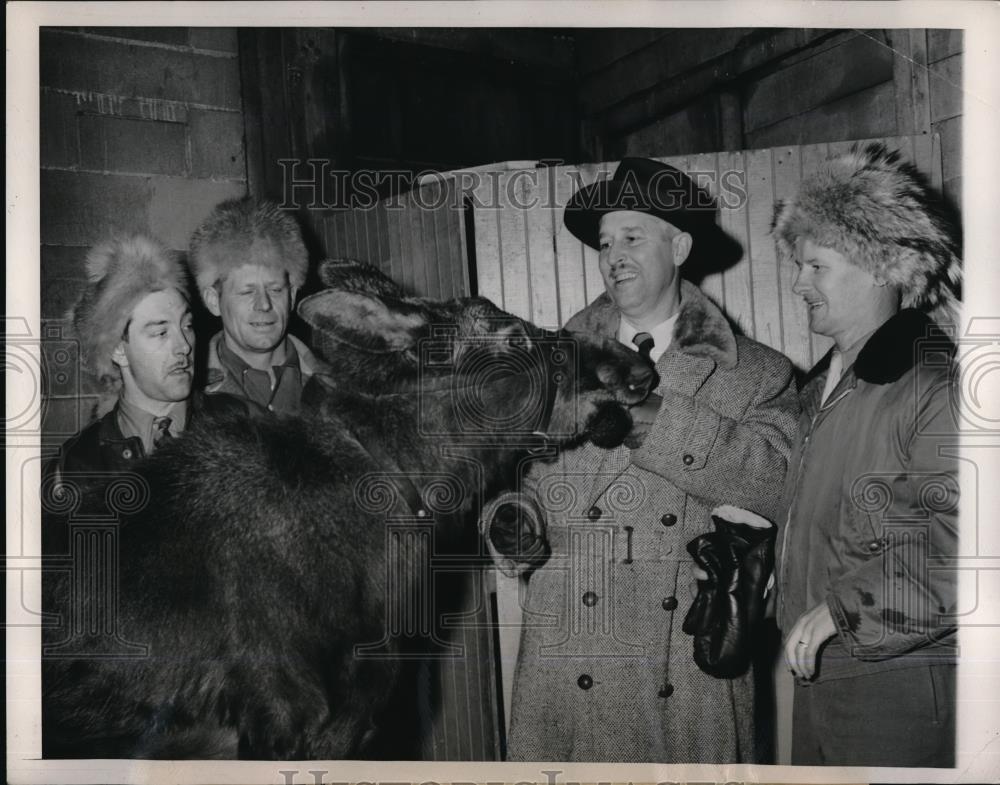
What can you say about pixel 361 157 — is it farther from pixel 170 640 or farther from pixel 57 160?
pixel 170 640

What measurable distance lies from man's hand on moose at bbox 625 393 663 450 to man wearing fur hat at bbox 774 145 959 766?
350mm

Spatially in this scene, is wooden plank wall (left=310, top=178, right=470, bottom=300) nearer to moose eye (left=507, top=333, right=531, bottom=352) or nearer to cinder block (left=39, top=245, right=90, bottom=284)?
moose eye (left=507, top=333, right=531, bottom=352)

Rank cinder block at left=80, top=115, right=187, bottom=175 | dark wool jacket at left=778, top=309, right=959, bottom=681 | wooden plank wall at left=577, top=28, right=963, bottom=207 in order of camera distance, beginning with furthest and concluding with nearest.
Answer: cinder block at left=80, top=115, right=187, bottom=175 → wooden plank wall at left=577, top=28, right=963, bottom=207 → dark wool jacket at left=778, top=309, right=959, bottom=681

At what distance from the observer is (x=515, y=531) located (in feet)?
8.27

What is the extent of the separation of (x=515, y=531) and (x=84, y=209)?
4.28ft

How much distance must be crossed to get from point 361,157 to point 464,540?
1007mm

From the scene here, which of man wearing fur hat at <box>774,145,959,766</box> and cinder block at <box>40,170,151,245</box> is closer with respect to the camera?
man wearing fur hat at <box>774,145,959,766</box>

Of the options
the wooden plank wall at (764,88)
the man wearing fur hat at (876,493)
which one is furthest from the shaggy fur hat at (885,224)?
the wooden plank wall at (764,88)

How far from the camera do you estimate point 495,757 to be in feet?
8.36

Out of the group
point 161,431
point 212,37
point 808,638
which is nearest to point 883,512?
point 808,638

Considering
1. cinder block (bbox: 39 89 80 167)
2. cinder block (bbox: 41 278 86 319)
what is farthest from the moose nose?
cinder block (bbox: 39 89 80 167)

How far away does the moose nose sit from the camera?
98.5 inches

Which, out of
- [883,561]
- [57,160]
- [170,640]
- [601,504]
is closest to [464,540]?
[601,504]

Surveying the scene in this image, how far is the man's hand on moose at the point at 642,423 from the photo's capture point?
2488 millimetres
